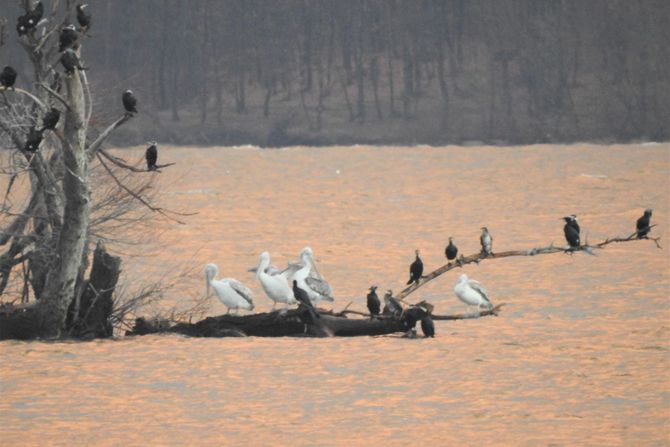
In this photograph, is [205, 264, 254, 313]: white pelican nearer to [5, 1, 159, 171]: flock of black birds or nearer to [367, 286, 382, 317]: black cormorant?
[367, 286, 382, 317]: black cormorant

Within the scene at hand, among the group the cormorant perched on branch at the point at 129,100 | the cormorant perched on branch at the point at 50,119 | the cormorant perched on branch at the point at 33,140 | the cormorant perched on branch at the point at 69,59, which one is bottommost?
the cormorant perched on branch at the point at 33,140

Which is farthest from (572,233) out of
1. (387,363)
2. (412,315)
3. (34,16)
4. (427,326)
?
(34,16)

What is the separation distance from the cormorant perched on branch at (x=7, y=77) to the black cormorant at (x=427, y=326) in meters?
3.76

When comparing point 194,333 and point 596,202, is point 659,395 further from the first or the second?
point 596,202

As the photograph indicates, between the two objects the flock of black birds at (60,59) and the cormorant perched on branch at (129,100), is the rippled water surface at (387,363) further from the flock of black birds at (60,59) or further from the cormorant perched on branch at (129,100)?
the cormorant perched on branch at (129,100)

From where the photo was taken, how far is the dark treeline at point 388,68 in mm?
46031

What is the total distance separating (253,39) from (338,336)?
36.6 m

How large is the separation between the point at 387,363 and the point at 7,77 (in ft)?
Answer: 11.4

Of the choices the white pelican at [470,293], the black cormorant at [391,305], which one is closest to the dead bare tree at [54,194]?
the black cormorant at [391,305]

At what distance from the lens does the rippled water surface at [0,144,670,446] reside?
377 inches

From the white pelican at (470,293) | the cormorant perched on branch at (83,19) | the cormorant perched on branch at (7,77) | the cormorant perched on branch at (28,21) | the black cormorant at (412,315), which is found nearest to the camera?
the cormorant perched on branch at (7,77)

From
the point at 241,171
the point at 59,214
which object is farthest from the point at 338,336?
the point at 241,171

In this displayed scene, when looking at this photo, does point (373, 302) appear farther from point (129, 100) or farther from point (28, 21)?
point (28, 21)

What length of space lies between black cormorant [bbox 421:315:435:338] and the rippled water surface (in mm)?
118
